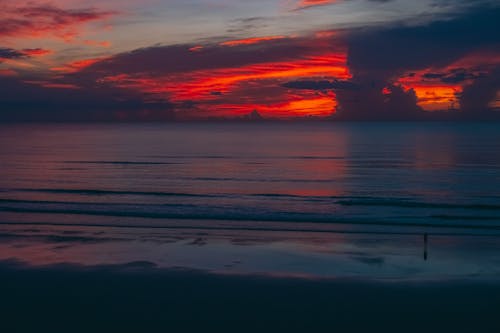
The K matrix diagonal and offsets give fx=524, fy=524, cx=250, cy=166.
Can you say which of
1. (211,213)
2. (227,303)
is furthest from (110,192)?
(227,303)

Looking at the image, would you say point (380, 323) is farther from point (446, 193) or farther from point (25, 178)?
point (25, 178)

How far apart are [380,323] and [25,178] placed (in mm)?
32821

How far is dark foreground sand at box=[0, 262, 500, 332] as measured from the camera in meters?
11.2

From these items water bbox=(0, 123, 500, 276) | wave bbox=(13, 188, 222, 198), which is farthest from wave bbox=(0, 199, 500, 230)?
wave bbox=(13, 188, 222, 198)

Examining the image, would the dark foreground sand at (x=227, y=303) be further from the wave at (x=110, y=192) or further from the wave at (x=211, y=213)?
the wave at (x=110, y=192)

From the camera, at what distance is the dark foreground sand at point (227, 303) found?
1119cm

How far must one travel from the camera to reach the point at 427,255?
16766 mm

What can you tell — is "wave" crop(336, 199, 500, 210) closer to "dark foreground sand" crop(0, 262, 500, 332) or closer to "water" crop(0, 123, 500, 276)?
"water" crop(0, 123, 500, 276)

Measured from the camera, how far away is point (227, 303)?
12523mm

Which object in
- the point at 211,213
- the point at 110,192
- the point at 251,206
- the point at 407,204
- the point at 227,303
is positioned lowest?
the point at 407,204

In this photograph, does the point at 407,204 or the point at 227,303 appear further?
the point at 407,204

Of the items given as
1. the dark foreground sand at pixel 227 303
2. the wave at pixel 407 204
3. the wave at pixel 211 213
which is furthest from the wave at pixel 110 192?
the dark foreground sand at pixel 227 303

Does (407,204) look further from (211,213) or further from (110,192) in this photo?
(110,192)

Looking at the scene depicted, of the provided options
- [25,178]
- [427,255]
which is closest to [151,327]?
[427,255]
